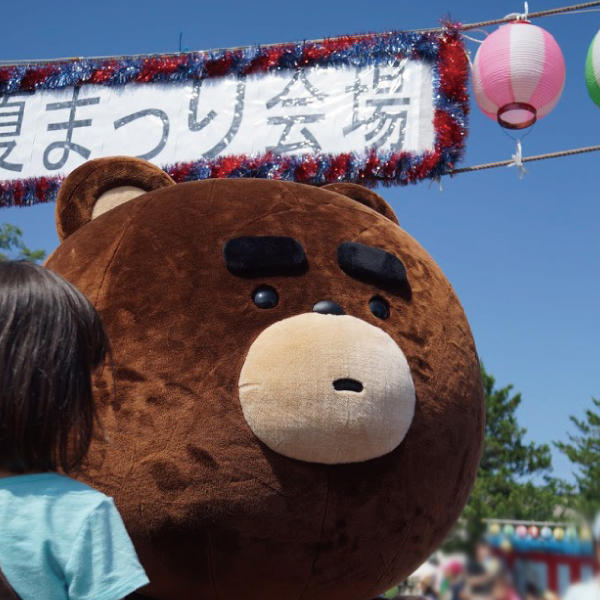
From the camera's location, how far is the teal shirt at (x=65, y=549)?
0.94 meters

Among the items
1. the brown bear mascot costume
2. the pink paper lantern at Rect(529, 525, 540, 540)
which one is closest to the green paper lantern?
the brown bear mascot costume

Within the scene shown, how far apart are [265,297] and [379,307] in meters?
0.35

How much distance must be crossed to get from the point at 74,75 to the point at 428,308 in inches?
127

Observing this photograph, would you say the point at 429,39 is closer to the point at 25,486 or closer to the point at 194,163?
the point at 194,163

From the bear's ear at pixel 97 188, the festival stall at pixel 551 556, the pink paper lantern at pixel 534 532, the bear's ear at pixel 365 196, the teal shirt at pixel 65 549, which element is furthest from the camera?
the pink paper lantern at pixel 534 532

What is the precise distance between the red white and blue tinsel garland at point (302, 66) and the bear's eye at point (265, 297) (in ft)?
6.50

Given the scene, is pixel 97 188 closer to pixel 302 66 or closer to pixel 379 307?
pixel 379 307

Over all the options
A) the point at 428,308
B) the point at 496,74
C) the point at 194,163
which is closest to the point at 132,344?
the point at 428,308

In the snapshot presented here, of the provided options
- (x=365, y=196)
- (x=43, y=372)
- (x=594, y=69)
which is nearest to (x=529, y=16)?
(x=594, y=69)

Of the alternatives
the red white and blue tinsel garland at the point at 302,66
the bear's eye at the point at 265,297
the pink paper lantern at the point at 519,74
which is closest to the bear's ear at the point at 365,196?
the bear's eye at the point at 265,297

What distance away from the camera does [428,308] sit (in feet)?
8.63

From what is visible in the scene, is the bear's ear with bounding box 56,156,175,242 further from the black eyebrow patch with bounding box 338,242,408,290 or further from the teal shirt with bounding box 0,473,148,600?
the teal shirt with bounding box 0,473,148,600

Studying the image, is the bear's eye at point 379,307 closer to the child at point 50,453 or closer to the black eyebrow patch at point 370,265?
the black eyebrow patch at point 370,265

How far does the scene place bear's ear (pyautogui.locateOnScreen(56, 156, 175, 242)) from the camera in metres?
2.89
